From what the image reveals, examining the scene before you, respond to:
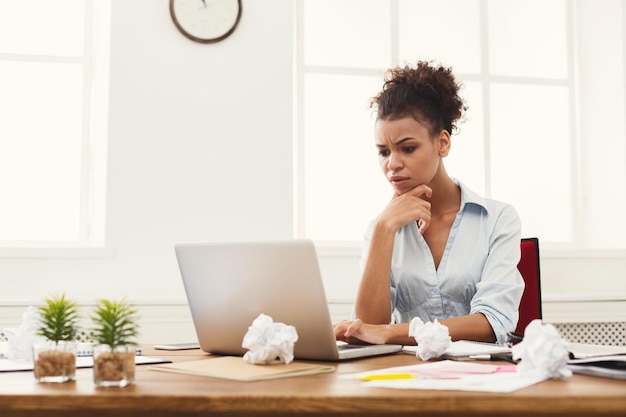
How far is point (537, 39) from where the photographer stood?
3416mm

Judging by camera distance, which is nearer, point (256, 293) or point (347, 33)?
point (256, 293)

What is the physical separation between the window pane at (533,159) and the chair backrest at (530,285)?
1.14 meters

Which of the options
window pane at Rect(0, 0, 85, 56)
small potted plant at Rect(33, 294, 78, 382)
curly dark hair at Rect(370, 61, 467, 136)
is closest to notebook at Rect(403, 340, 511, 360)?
small potted plant at Rect(33, 294, 78, 382)

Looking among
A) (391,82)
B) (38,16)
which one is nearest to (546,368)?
(391,82)

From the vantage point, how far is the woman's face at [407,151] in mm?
1981

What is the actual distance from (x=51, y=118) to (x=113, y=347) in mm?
2319

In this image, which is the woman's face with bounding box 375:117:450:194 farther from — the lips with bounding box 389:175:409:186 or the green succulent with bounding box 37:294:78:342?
the green succulent with bounding box 37:294:78:342

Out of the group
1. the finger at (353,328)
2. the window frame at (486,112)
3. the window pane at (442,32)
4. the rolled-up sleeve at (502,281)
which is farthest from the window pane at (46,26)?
the finger at (353,328)

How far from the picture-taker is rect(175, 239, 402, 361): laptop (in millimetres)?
1142

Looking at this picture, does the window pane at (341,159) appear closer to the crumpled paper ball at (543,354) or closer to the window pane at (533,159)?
the window pane at (533,159)

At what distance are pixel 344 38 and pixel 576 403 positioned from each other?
103 inches

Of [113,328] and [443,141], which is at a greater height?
[443,141]

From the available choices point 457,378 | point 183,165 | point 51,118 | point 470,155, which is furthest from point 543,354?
point 51,118

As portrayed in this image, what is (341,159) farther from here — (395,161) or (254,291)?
(254,291)
